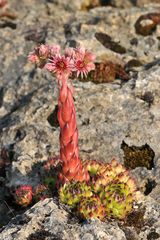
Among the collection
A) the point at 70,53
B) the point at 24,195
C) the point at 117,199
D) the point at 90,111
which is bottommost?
the point at 24,195

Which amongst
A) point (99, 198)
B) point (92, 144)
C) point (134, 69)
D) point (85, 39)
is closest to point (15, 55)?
point (85, 39)

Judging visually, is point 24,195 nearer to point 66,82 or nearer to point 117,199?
point 117,199

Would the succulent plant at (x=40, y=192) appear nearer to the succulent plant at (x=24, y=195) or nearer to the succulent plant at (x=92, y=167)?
the succulent plant at (x=24, y=195)

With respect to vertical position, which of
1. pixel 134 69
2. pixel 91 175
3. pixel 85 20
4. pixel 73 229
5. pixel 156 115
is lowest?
pixel 73 229

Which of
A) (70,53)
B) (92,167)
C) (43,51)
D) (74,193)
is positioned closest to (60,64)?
(70,53)

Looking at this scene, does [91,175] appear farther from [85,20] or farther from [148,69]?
[85,20]

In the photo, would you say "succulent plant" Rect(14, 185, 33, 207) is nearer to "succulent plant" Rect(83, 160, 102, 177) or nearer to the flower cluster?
"succulent plant" Rect(83, 160, 102, 177)

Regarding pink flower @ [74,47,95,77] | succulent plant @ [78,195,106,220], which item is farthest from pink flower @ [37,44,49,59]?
succulent plant @ [78,195,106,220]

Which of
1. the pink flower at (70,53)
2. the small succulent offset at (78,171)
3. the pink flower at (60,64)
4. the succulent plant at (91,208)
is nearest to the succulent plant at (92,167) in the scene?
the small succulent offset at (78,171)
